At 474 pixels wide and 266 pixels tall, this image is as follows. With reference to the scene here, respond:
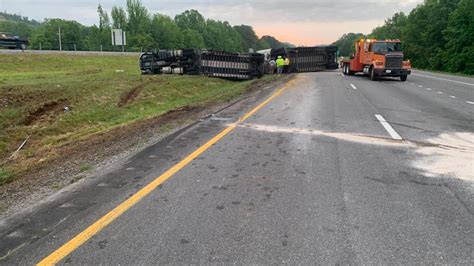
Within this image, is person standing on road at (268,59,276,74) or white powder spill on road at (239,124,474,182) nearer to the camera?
white powder spill on road at (239,124,474,182)

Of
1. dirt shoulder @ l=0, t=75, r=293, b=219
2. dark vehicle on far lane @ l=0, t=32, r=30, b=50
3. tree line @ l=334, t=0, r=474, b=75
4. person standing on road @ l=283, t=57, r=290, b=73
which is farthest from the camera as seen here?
tree line @ l=334, t=0, r=474, b=75

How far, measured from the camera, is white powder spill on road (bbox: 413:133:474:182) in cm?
632

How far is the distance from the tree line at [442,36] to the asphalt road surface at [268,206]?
49.9 metres

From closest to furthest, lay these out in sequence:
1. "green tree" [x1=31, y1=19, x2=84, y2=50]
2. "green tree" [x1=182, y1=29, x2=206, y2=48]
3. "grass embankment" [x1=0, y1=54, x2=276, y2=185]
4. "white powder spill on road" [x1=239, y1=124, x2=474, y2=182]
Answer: "white powder spill on road" [x1=239, y1=124, x2=474, y2=182] → "grass embankment" [x1=0, y1=54, x2=276, y2=185] → "green tree" [x1=31, y1=19, x2=84, y2=50] → "green tree" [x1=182, y1=29, x2=206, y2=48]

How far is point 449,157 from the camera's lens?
7227 mm

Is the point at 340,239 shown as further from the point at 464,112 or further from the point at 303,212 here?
the point at 464,112

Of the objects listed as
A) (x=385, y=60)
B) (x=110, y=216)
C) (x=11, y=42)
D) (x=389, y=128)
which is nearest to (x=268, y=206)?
(x=110, y=216)

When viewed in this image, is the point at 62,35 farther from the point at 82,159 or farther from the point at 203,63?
the point at 82,159

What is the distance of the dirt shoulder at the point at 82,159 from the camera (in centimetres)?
566

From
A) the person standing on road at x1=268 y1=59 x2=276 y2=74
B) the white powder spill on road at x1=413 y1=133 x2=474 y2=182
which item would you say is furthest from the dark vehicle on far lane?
the white powder spill on road at x1=413 y1=133 x2=474 y2=182

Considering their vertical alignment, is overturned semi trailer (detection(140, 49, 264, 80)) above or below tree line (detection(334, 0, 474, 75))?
below

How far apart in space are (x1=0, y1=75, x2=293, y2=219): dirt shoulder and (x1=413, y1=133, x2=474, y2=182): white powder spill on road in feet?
17.5

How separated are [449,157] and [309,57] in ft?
111

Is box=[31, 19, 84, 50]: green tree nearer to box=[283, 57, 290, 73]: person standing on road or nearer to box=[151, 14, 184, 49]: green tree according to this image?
box=[151, 14, 184, 49]: green tree
